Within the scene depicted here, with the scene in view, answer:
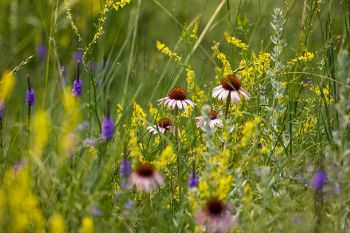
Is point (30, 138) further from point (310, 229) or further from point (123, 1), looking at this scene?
point (310, 229)

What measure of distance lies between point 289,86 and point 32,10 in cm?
320

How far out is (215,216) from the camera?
156cm

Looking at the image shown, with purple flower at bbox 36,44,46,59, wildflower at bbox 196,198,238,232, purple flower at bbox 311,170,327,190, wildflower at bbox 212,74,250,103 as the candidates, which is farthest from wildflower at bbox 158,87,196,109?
purple flower at bbox 36,44,46,59

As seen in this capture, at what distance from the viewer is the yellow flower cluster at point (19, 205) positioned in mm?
1425

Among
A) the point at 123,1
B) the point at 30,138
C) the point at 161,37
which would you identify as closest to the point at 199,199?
the point at 30,138

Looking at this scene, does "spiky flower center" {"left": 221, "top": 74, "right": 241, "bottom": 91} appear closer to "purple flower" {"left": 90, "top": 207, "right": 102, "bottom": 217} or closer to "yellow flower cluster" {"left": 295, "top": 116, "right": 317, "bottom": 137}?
"yellow flower cluster" {"left": 295, "top": 116, "right": 317, "bottom": 137}

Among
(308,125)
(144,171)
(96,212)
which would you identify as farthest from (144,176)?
(308,125)

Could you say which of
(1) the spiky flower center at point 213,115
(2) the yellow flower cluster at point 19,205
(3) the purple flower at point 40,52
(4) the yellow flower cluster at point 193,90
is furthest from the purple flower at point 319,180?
(3) the purple flower at point 40,52

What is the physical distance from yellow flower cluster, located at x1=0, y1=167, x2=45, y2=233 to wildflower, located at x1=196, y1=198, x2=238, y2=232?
0.36 m

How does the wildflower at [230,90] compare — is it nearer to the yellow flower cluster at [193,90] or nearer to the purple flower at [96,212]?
the yellow flower cluster at [193,90]

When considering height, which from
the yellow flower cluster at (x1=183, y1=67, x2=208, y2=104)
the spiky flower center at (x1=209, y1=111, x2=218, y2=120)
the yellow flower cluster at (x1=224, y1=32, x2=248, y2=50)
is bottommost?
the spiky flower center at (x1=209, y1=111, x2=218, y2=120)

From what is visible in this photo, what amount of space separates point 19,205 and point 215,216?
1.45 ft

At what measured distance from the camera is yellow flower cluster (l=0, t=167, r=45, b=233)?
1.42 metres

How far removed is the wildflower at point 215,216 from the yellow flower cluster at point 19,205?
364mm
